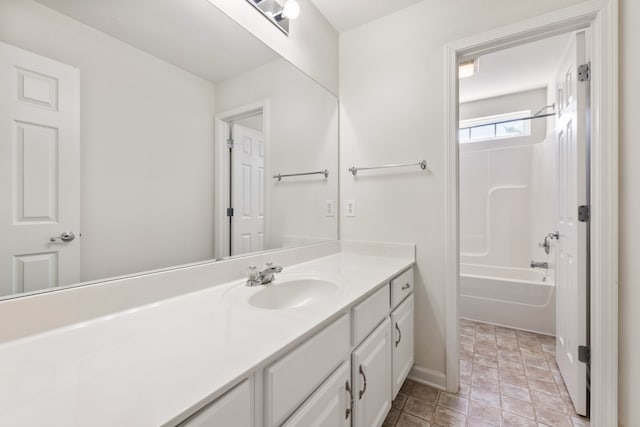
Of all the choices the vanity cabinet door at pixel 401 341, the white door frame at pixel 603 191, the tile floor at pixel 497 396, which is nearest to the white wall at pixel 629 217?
the white door frame at pixel 603 191

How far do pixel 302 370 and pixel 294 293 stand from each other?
21.8 inches

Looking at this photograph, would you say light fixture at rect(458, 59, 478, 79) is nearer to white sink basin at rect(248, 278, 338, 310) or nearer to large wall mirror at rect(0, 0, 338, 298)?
large wall mirror at rect(0, 0, 338, 298)

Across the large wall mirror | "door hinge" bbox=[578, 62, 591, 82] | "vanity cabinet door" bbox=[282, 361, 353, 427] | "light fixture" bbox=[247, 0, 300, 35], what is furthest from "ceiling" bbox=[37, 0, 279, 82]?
"door hinge" bbox=[578, 62, 591, 82]

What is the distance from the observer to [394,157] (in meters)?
1.78

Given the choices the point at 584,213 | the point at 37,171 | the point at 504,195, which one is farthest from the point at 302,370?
the point at 504,195

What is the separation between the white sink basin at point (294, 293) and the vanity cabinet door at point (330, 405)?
30 cm

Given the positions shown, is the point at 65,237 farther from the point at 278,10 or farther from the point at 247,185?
the point at 278,10

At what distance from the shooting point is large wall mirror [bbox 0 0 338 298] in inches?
26.9

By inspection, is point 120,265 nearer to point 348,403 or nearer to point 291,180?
point 348,403

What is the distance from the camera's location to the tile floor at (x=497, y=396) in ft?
4.52

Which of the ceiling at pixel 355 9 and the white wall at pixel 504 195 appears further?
the white wall at pixel 504 195

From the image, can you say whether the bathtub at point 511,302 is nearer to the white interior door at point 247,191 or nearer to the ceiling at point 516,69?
the ceiling at point 516,69

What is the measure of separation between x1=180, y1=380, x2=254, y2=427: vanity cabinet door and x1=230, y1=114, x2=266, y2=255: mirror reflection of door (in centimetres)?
75

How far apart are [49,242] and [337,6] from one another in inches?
74.7
